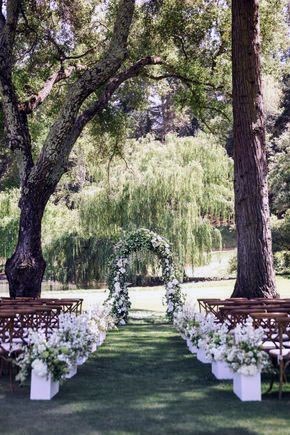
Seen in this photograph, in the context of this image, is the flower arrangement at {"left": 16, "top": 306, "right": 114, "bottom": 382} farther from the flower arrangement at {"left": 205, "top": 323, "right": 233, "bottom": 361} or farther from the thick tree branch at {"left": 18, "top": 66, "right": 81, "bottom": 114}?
the thick tree branch at {"left": 18, "top": 66, "right": 81, "bottom": 114}

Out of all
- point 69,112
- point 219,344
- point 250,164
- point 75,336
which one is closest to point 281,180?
point 250,164

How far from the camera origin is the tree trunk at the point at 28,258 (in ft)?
41.3

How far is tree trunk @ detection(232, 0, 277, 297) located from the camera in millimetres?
12000

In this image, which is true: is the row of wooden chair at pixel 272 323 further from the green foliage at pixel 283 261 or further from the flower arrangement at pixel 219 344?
the green foliage at pixel 283 261

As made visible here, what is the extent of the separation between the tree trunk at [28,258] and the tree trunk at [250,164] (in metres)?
4.31

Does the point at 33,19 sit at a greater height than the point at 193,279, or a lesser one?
greater

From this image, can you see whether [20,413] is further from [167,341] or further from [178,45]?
[178,45]

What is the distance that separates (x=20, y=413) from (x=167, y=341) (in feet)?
18.4

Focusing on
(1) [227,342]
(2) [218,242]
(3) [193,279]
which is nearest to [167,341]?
(1) [227,342]

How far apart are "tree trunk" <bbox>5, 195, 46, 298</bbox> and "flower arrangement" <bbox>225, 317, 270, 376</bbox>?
7373 millimetres

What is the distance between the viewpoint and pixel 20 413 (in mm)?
5414

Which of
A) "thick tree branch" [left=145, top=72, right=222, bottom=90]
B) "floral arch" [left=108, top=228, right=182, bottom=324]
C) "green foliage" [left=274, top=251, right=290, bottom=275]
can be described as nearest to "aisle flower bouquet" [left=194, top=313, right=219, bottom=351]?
"floral arch" [left=108, top=228, right=182, bottom=324]

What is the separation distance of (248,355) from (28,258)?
25.3 feet

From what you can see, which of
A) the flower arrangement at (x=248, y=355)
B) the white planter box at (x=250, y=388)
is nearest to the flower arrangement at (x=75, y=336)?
the flower arrangement at (x=248, y=355)
